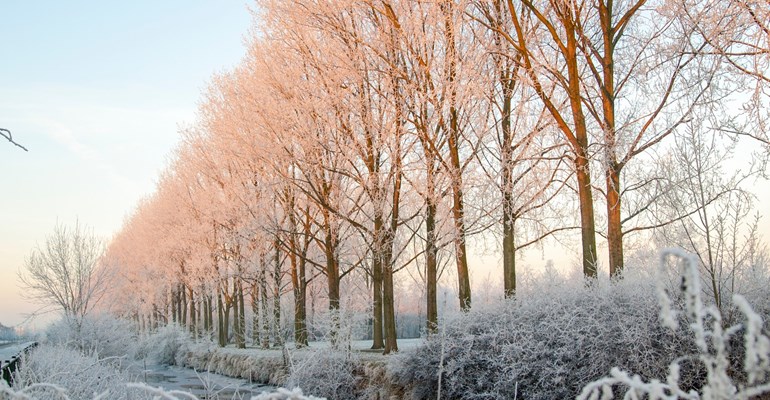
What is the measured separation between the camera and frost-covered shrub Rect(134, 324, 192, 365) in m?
25.8

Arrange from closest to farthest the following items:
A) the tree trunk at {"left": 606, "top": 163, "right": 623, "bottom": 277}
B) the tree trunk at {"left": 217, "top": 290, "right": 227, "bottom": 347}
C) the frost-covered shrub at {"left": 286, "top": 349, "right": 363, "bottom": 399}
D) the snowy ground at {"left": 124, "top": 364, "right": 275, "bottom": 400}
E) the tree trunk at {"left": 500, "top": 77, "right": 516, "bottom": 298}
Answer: the tree trunk at {"left": 606, "top": 163, "right": 623, "bottom": 277}, the frost-covered shrub at {"left": 286, "top": 349, "right": 363, "bottom": 399}, the tree trunk at {"left": 500, "top": 77, "right": 516, "bottom": 298}, the snowy ground at {"left": 124, "top": 364, "right": 275, "bottom": 400}, the tree trunk at {"left": 217, "top": 290, "right": 227, "bottom": 347}

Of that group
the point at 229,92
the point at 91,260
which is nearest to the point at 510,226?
the point at 229,92

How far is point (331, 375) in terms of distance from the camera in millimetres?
10891

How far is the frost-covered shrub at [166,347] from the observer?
25.8 m

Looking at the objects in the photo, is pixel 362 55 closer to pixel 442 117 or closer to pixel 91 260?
pixel 442 117

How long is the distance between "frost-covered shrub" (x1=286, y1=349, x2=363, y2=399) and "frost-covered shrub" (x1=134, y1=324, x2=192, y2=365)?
15.8 metres

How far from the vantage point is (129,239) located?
4072 centimetres

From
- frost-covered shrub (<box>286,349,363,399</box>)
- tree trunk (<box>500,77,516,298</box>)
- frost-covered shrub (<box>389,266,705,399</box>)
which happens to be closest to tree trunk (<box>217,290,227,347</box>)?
frost-covered shrub (<box>286,349,363,399</box>)

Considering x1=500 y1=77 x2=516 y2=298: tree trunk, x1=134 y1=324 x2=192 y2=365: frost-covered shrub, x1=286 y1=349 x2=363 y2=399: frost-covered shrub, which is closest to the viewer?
x1=286 y1=349 x2=363 y2=399: frost-covered shrub

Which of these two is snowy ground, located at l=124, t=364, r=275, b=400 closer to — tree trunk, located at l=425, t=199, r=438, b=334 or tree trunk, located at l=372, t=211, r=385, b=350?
tree trunk, located at l=372, t=211, r=385, b=350

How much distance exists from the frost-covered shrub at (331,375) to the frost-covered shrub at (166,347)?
15832 millimetres

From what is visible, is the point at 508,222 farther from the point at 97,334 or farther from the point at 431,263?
the point at 97,334

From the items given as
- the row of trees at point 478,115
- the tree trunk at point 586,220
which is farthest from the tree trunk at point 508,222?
the tree trunk at point 586,220

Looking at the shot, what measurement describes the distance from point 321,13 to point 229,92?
778 centimetres
